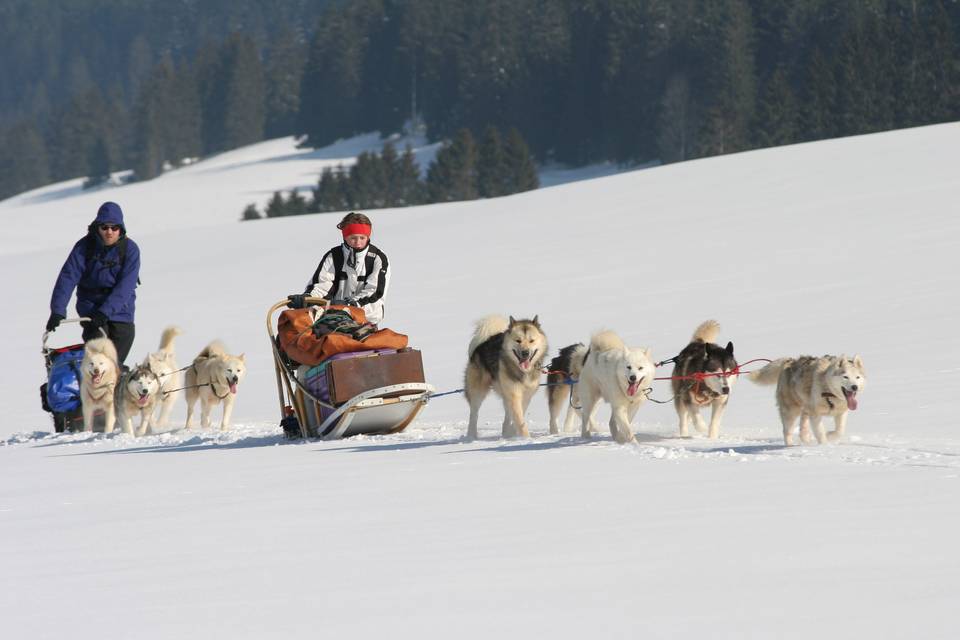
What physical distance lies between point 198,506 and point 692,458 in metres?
2.17

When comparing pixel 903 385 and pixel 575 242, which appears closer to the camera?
pixel 903 385

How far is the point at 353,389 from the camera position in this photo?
7.44 metres

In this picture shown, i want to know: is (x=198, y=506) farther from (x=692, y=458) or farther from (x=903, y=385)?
(x=903, y=385)

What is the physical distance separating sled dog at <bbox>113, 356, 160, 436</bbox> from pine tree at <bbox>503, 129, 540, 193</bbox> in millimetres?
50140

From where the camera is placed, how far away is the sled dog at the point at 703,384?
7180 millimetres

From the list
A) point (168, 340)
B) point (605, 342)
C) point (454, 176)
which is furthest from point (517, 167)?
point (605, 342)

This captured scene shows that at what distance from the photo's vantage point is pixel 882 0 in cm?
6294

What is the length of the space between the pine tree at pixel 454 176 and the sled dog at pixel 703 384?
166 feet

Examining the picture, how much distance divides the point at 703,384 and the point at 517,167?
172ft

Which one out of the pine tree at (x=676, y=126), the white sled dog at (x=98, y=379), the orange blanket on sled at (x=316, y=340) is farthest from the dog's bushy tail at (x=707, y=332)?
the pine tree at (x=676, y=126)

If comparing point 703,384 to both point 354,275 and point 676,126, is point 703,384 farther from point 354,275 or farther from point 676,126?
point 676,126

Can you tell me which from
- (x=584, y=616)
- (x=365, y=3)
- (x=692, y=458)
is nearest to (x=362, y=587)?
(x=584, y=616)

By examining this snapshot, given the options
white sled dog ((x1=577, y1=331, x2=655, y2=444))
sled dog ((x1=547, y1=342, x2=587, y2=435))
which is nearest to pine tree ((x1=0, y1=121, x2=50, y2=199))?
sled dog ((x1=547, y1=342, x2=587, y2=435))

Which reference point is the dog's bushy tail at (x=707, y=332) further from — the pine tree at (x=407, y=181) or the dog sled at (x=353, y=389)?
the pine tree at (x=407, y=181)
